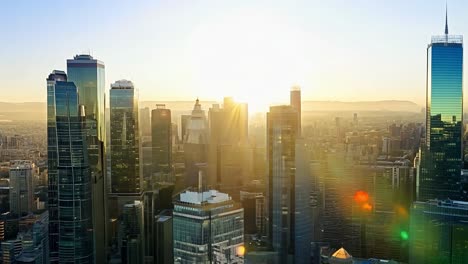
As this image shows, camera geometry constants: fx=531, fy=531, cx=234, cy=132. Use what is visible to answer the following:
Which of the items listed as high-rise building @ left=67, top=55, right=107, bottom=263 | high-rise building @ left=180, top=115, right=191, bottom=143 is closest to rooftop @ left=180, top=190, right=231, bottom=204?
high-rise building @ left=67, top=55, right=107, bottom=263

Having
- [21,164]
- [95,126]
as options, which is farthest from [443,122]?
[21,164]

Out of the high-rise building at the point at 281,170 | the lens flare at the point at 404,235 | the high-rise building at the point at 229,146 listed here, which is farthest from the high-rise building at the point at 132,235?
the lens flare at the point at 404,235

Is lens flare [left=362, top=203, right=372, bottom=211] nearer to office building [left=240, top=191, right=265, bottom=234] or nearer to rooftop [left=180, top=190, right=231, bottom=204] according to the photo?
office building [left=240, top=191, right=265, bottom=234]

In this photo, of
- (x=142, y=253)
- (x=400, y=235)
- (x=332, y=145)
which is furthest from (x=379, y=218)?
(x=142, y=253)

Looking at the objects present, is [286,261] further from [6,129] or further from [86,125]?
[6,129]

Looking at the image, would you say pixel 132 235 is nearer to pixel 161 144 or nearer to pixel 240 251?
pixel 161 144
